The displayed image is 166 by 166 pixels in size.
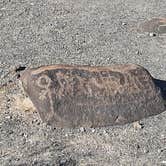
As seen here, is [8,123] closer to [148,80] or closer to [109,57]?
[148,80]

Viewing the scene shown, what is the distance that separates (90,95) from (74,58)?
1596 mm

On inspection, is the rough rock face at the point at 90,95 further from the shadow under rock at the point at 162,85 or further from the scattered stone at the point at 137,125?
the shadow under rock at the point at 162,85

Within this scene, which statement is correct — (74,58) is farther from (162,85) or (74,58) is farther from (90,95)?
(90,95)

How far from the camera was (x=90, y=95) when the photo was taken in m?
4.89

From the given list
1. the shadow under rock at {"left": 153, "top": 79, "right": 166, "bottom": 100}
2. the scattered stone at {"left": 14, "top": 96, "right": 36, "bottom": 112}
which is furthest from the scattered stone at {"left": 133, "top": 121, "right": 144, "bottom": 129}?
the scattered stone at {"left": 14, "top": 96, "right": 36, "bottom": 112}

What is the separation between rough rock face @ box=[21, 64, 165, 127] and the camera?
480 cm

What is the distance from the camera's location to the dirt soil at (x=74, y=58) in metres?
4.51

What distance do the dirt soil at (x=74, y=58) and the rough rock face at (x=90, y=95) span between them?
0.09 metres

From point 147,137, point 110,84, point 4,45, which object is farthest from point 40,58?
point 147,137

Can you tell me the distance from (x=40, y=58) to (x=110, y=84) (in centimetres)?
161

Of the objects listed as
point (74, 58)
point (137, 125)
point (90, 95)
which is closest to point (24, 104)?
point (90, 95)

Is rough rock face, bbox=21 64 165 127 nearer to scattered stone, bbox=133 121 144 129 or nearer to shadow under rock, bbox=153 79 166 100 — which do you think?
scattered stone, bbox=133 121 144 129

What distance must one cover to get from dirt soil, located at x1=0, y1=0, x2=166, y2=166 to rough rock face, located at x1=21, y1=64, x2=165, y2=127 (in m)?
0.09

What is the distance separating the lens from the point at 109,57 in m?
6.52
